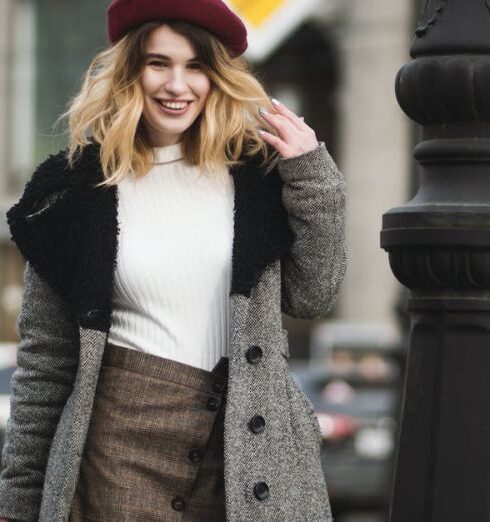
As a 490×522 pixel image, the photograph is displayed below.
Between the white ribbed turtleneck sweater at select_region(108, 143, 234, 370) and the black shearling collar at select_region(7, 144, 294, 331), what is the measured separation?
4 cm

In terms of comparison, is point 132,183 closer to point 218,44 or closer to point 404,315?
point 218,44

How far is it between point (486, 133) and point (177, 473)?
1.00 metres

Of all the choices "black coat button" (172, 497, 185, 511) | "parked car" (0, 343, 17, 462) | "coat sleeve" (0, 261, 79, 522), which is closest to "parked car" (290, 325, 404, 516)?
"parked car" (0, 343, 17, 462)

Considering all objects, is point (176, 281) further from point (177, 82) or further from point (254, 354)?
point (177, 82)

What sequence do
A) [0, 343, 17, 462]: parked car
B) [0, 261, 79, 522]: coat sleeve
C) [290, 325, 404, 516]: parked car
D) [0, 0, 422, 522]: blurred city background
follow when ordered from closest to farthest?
[0, 261, 79, 522]: coat sleeve
[0, 343, 17, 462]: parked car
[290, 325, 404, 516]: parked car
[0, 0, 422, 522]: blurred city background

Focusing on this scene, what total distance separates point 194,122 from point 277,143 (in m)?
0.26

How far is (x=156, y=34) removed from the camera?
397cm

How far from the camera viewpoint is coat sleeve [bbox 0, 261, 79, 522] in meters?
4.10

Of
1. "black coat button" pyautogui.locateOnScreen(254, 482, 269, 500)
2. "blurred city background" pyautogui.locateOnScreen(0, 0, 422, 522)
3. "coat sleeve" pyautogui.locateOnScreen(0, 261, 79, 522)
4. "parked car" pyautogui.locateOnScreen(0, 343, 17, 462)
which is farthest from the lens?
"blurred city background" pyautogui.locateOnScreen(0, 0, 422, 522)

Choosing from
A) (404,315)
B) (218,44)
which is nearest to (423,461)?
(218,44)

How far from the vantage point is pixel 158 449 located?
3867 mm

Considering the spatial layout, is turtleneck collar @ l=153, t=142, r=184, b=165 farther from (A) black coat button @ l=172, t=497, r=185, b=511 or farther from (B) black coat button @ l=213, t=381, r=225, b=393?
(A) black coat button @ l=172, t=497, r=185, b=511

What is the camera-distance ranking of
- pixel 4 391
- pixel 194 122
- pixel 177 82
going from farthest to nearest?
pixel 4 391 < pixel 194 122 < pixel 177 82

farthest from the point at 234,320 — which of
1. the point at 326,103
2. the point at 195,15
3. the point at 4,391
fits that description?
the point at 326,103
